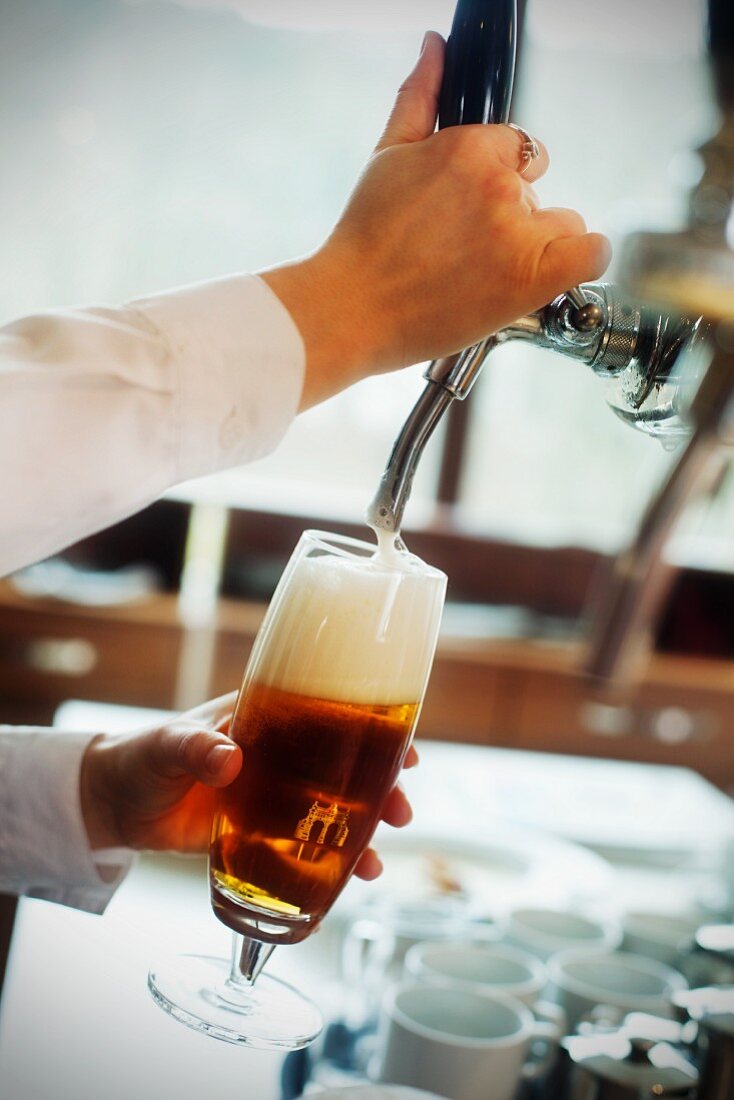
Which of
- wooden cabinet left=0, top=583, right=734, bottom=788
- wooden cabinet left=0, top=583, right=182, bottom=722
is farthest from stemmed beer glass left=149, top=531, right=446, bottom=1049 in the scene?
wooden cabinet left=0, top=583, right=182, bottom=722

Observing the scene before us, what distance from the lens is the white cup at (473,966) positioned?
2.97ft

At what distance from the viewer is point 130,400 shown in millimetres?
647

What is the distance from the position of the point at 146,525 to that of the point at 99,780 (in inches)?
105

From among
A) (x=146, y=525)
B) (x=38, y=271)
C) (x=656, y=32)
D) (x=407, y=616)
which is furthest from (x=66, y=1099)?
(x=656, y=32)

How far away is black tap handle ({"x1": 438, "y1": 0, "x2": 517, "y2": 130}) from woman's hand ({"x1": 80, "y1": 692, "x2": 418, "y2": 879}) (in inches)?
17.3

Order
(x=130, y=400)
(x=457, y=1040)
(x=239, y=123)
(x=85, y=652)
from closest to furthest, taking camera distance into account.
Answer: (x=130, y=400) → (x=457, y=1040) → (x=85, y=652) → (x=239, y=123)

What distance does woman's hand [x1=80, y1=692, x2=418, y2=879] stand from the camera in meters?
0.83

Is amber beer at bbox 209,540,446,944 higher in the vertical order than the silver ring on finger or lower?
lower

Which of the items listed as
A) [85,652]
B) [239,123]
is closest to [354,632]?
[85,652]

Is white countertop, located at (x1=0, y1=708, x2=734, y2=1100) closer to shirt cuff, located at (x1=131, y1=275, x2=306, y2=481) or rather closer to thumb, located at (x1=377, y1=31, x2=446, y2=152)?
shirt cuff, located at (x1=131, y1=275, x2=306, y2=481)

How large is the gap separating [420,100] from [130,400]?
0.26 m

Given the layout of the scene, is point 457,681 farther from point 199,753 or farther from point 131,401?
point 131,401

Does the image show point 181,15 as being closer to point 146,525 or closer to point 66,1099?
point 146,525

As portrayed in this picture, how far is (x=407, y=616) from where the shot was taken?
2.48ft
